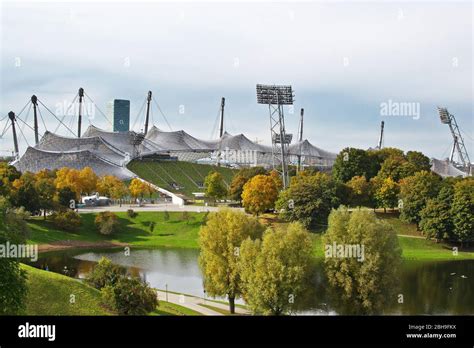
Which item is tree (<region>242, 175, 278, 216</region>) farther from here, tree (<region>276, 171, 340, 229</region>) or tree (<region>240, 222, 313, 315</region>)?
tree (<region>240, 222, 313, 315</region>)

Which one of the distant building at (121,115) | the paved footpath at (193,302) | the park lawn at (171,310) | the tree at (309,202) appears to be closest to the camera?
the park lawn at (171,310)

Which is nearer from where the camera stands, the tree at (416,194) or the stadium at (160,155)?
the tree at (416,194)

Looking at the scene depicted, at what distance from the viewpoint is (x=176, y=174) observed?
85.8 m

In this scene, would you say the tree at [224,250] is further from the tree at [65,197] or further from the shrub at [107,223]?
the tree at [65,197]

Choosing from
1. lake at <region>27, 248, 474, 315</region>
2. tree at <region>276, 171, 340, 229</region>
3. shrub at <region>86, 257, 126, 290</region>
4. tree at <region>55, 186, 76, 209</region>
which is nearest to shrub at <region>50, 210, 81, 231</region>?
tree at <region>55, 186, 76, 209</region>

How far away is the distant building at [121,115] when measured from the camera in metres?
147

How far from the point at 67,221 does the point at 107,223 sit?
3.26 m

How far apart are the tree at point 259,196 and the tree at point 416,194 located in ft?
37.7

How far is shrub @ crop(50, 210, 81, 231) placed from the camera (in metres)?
52.2

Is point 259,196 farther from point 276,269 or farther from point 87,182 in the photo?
point 276,269

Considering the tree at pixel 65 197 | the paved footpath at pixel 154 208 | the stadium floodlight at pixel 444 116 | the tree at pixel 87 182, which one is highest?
the stadium floodlight at pixel 444 116

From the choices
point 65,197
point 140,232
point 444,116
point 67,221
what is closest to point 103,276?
point 67,221

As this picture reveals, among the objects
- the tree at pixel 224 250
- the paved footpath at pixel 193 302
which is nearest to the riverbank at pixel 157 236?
the paved footpath at pixel 193 302
